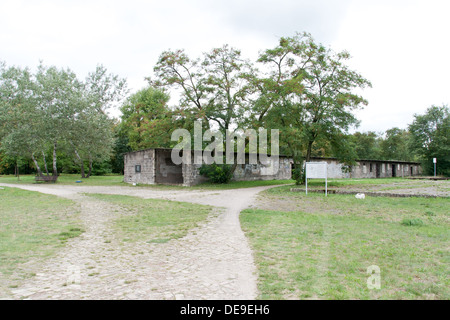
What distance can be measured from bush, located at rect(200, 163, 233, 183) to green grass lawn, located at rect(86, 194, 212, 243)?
12.3 metres

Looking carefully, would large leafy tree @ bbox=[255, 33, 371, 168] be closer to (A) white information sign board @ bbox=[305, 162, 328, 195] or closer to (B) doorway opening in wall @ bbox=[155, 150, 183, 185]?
(A) white information sign board @ bbox=[305, 162, 328, 195]

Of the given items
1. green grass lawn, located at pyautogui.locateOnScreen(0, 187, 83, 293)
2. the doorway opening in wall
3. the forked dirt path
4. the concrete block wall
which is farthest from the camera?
the doorway opening in wall

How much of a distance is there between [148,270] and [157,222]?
3.78 meters

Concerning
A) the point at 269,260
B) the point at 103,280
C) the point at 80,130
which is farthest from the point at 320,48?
the point at 80,130

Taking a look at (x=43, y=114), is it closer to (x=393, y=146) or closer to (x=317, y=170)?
(x=317, y=170)

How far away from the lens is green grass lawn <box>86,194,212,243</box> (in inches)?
249

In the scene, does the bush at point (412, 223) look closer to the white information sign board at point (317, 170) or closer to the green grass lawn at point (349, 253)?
the green grass lawn at point (349, 253)

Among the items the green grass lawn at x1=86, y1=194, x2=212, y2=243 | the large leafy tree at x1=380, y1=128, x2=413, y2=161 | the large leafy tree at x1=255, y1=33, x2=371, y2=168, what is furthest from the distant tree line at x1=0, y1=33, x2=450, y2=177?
the large leafy tree at x1=380, y1=128, x2=413, y2=161

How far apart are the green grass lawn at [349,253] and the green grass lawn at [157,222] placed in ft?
5.13

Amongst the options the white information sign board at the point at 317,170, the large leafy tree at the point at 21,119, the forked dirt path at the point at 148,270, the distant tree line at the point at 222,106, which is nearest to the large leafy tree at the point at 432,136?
the distant tree line at the point at 222,106

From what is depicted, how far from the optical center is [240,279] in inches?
147

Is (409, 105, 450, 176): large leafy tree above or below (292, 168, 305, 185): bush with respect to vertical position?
above
